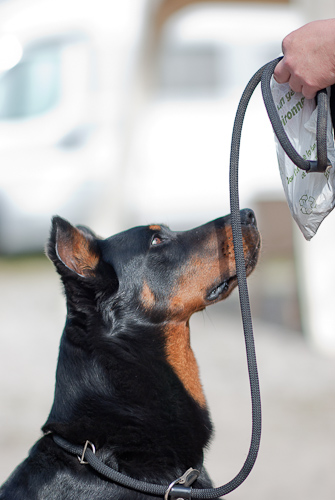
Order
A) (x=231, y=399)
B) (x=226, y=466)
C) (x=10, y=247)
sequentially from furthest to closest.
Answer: (x=10, y=247), (x=231, y=399), (x=226, y=466)

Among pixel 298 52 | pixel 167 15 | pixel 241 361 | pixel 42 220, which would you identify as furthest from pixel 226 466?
pixel 42 220

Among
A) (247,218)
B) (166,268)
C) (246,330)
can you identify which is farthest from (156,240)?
(246,330)

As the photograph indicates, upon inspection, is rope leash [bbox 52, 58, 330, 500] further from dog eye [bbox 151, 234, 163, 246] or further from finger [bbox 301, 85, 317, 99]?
dog eye [bbox 151, 234, 163, 246]

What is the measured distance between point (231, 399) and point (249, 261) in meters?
3.22

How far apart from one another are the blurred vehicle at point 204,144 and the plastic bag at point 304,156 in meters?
6.84

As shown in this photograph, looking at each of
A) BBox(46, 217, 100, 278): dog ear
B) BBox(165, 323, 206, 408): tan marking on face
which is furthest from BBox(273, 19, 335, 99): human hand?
BBox(165, 323, 206, 408): tan marking on face

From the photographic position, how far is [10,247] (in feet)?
37.2

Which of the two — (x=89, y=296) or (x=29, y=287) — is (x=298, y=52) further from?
(x=29, y=287)

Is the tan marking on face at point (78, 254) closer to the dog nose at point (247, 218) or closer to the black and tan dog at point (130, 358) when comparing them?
the black and tan dog at point (130, 358)

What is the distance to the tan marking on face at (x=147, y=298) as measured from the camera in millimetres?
2496

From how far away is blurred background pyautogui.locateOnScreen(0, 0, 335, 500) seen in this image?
6273 millimetres

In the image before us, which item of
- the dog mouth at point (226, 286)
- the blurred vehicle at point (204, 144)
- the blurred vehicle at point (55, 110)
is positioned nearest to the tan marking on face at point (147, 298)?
the dog mouth at point (226, 286)

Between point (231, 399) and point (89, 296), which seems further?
point (231, 399)

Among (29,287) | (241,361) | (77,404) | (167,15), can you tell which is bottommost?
(241,361)
